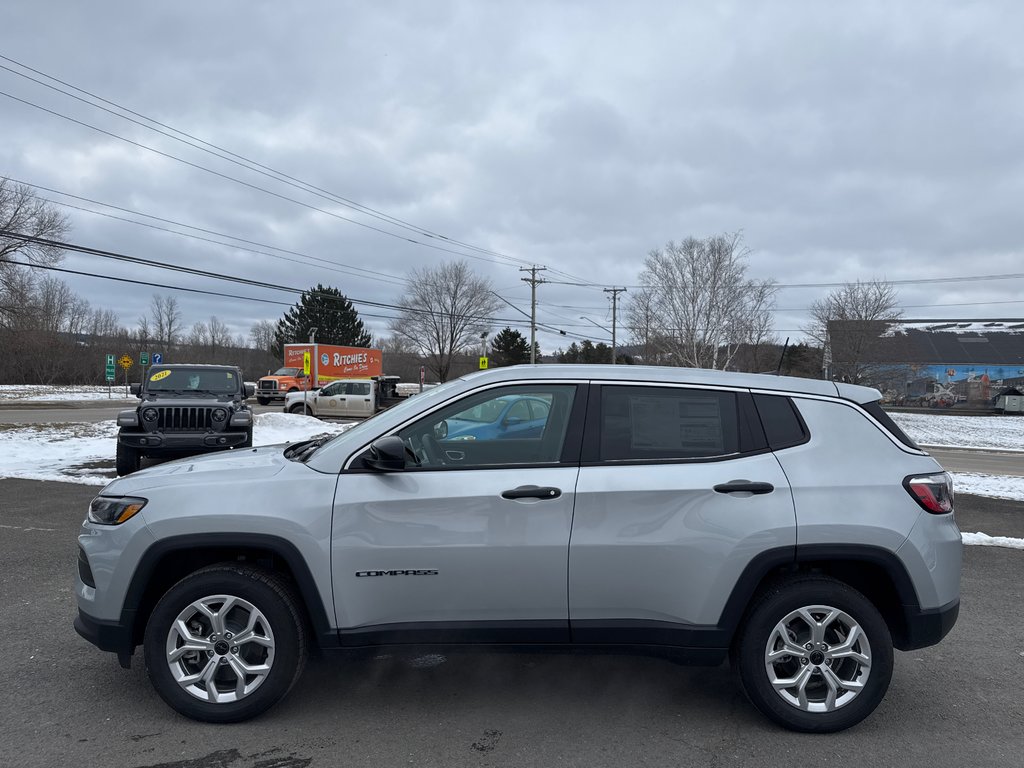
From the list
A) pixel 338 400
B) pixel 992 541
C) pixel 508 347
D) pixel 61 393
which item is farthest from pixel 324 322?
pixel 992 541

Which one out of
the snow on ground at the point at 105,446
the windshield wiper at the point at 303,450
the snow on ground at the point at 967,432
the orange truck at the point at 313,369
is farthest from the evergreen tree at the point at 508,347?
the windshield wiper at the point at 303,450

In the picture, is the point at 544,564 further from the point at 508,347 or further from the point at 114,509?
the point at 508,347

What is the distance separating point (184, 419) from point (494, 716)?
9079 millimetres

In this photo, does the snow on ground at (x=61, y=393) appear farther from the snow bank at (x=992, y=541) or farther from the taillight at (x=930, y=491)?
the taillight at (x=930, y=491)

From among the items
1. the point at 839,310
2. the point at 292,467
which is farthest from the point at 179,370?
the point at 839,310

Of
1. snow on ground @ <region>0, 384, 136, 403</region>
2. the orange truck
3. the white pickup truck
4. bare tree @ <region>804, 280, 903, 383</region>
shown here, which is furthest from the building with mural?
snow on ground @ <region>0, 384, 136, 403</region>

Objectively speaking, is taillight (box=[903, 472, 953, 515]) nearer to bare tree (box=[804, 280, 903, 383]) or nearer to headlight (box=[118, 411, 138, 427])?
headlight (box=[118, 411, 138, 427])

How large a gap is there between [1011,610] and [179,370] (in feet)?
39.6

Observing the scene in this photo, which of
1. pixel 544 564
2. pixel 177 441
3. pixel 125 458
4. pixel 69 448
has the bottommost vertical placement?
pixel 69 448

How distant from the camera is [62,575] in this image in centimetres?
557

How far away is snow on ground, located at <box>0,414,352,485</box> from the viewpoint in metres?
10.9

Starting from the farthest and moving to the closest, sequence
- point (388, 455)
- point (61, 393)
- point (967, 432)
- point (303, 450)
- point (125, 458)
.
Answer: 1. point (61, 393)
2. point (967, 432)
3. point (125, 458)
4. point (303, 450)
5. point (388, 455)

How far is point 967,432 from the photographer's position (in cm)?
3077

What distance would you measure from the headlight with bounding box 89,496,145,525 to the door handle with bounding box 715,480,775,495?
2.74 metres
